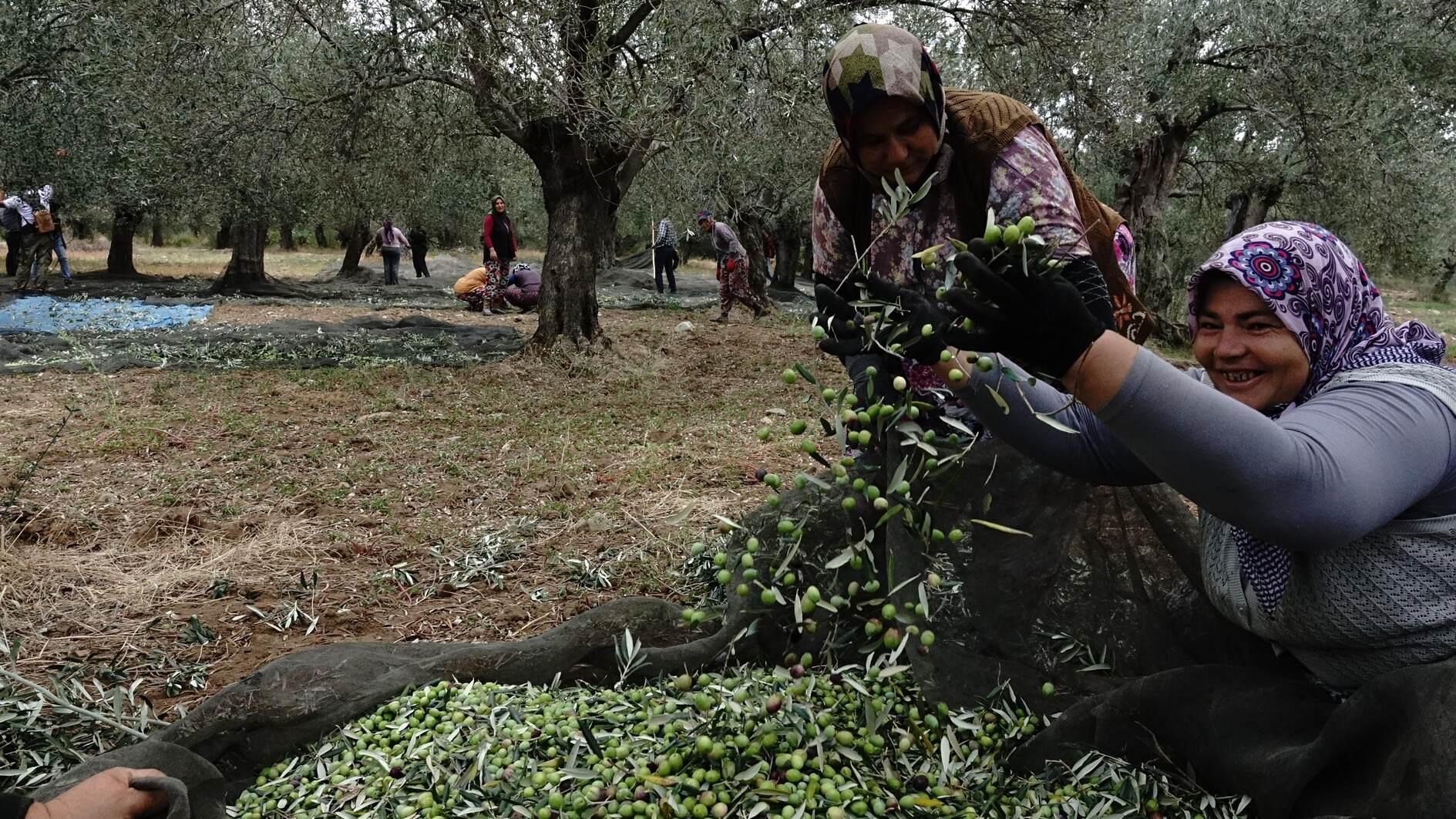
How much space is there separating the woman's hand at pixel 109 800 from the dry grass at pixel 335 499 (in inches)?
49.6

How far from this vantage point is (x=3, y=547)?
4.11 m

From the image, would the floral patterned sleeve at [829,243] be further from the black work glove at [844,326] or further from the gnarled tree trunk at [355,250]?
the gnarled tree trunk at [355,250]

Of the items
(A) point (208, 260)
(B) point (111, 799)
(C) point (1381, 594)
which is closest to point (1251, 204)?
(C) point (1381, 594)

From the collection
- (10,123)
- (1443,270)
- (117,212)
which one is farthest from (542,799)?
(1443,270)

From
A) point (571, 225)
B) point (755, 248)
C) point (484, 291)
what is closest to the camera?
point (571, 225)

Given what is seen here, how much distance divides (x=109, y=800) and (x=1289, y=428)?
2.46m

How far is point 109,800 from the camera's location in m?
1.94

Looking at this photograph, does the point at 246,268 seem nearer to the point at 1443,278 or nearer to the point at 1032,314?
the point at 1032,314

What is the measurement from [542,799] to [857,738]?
75cm

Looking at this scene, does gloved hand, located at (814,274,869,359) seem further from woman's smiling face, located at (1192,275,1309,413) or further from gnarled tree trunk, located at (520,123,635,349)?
gnarled tree trunk, located at (520,123,635,349)

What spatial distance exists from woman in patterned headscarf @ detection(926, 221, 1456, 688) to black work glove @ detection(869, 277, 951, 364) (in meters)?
0.15

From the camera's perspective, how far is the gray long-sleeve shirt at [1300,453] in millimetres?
1378

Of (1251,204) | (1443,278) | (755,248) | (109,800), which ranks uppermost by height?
(1251,204)

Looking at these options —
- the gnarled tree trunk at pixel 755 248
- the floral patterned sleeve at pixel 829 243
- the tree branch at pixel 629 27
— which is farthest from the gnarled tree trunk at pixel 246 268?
the floral patterned sleeve at pixel 829 243
